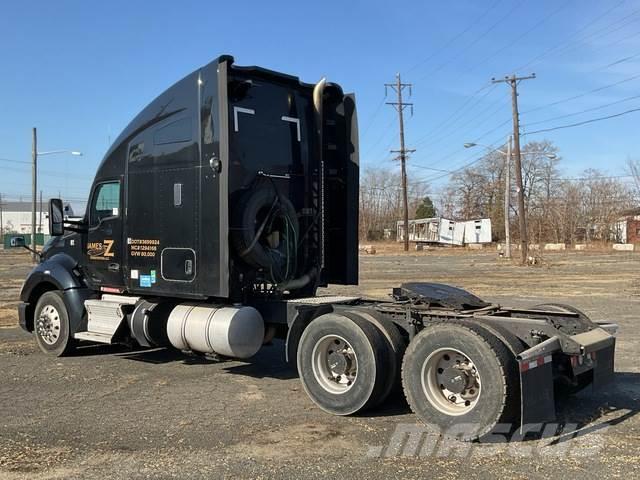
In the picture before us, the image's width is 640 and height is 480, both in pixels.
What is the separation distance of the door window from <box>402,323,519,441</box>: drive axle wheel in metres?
4.88

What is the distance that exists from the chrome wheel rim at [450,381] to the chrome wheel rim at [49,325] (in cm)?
588

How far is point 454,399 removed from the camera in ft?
17.6

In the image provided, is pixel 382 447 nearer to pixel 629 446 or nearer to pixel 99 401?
pixel 629 446

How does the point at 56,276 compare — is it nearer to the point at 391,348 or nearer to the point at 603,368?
the point at 391,348

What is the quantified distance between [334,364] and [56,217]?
201 inches

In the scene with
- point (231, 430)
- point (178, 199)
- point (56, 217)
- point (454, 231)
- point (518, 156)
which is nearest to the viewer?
point (231, 430)

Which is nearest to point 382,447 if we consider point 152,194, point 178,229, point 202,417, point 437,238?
point 202,417

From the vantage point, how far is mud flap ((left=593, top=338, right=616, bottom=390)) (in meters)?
5.50

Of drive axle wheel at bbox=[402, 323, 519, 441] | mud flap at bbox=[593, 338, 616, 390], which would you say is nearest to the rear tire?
drive axle wheel at bbox=[402, 323, 519, 441]

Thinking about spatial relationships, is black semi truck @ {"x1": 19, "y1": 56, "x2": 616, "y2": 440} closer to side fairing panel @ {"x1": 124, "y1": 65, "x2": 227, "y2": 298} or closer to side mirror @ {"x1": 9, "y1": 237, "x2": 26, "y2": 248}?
side fairing panel @ {"x1": 124, "y1": 65, "x2": 227, "y2": 298}

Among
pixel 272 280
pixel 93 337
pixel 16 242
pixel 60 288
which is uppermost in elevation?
pixel 16 242

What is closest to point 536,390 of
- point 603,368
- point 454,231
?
point 603,368

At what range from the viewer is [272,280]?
25.0ft

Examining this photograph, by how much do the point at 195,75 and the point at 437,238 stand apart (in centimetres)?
6326
